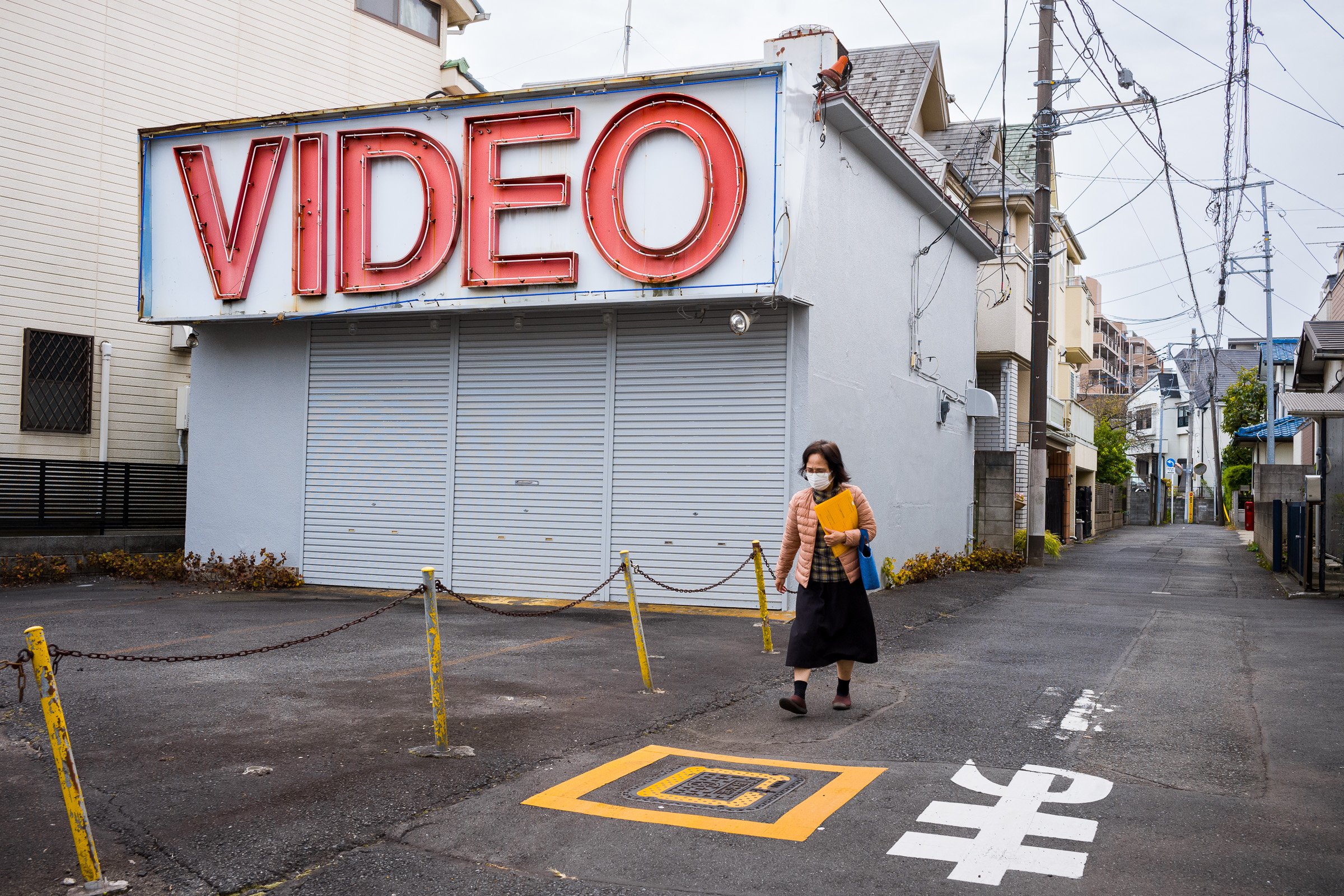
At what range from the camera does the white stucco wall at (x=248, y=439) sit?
15133mm

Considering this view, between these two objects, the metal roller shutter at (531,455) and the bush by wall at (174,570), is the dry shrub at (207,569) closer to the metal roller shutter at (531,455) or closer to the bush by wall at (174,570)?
the bush by wall at (174,570)

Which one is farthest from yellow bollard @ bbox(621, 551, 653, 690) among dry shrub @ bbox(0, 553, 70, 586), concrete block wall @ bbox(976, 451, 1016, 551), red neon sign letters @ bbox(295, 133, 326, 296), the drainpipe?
concrete block wall @ bbox(976, 451, 1016, 551)

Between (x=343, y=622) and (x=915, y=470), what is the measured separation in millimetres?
9831

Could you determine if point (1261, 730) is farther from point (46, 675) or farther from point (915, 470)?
point (915, 470)

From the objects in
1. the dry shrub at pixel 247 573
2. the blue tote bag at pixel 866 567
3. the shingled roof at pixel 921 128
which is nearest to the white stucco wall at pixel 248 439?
the dry shrub at pixel 247 573

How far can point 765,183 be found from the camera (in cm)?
1213

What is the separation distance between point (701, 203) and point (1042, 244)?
394 inches

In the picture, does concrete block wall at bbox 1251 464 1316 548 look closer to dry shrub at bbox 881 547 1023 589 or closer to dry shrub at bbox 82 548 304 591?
dry shrub at bbox 881 547 1023 589

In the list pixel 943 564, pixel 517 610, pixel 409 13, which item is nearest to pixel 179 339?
pixel 409 13

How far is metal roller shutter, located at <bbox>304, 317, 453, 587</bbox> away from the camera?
47.3 ft

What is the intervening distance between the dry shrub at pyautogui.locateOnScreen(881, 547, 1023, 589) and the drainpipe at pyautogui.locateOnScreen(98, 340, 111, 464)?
1301cm

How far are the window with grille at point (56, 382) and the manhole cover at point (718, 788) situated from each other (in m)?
15.7

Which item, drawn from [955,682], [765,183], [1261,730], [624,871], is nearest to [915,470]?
[765,183]

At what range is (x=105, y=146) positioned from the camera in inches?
729
